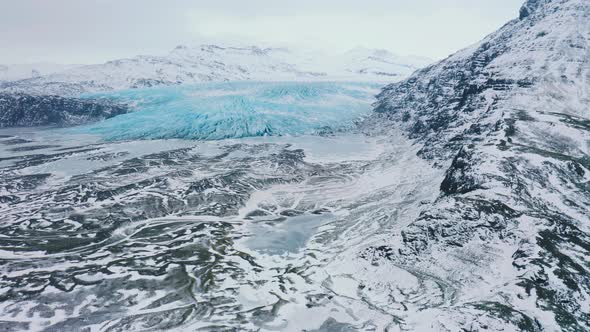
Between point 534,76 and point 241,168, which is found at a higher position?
point 534,76

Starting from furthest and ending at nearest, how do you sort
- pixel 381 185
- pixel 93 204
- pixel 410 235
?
pixel 381 185 < pixel 93 204 < pixel 410 235

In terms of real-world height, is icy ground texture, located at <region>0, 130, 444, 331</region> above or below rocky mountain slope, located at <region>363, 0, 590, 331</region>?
below

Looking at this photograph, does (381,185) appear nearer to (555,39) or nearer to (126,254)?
(126,254)

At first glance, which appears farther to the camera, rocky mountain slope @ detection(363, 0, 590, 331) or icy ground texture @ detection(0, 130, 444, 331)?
icy ground texture @ detection(0, 130, 444, 331)

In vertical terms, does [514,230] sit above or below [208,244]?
above

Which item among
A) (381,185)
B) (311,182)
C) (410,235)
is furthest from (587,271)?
(311,182)

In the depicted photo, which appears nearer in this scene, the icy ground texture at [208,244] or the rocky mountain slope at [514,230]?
the rocky mountain slope at [514,230]

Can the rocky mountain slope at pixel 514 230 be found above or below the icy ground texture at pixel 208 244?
above

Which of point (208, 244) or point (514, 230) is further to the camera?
point (208, 244)
